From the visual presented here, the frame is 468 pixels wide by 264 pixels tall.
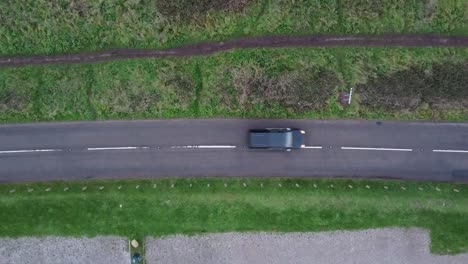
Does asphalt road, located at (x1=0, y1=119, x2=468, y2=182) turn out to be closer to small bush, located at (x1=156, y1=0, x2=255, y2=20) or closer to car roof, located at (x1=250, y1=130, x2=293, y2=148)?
car roof, located at (x1=250, y1=130, x2=293, y2=148)

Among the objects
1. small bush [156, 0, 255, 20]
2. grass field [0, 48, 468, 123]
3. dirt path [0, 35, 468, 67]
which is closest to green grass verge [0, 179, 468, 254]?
grass field [0, 48, 468, 123]

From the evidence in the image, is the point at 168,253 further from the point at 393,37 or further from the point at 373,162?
the point at 393,37

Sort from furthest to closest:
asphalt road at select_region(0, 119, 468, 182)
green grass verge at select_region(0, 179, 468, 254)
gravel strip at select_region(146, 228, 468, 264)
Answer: asphalt road at select_region(0, 119, 468, 182) < gravel strip at select_region(146, 228, 468, 264) < green grass verge at select_region(0, 179, 468, 254)

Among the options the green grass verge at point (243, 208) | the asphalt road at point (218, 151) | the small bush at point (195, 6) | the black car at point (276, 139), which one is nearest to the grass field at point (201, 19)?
the small bush at point (195, 6)

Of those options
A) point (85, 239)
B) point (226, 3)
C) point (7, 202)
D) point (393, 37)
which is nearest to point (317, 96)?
point (393, 37)

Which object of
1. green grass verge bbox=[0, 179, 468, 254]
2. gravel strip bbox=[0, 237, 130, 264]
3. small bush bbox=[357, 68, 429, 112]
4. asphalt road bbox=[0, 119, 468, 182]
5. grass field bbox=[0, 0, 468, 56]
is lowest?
gravel strip bbox=[0, 237, 130, 264]

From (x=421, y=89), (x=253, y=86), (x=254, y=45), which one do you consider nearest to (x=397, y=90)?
(x=421, y=89)

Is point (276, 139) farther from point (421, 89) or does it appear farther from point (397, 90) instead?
point (421, 89)
